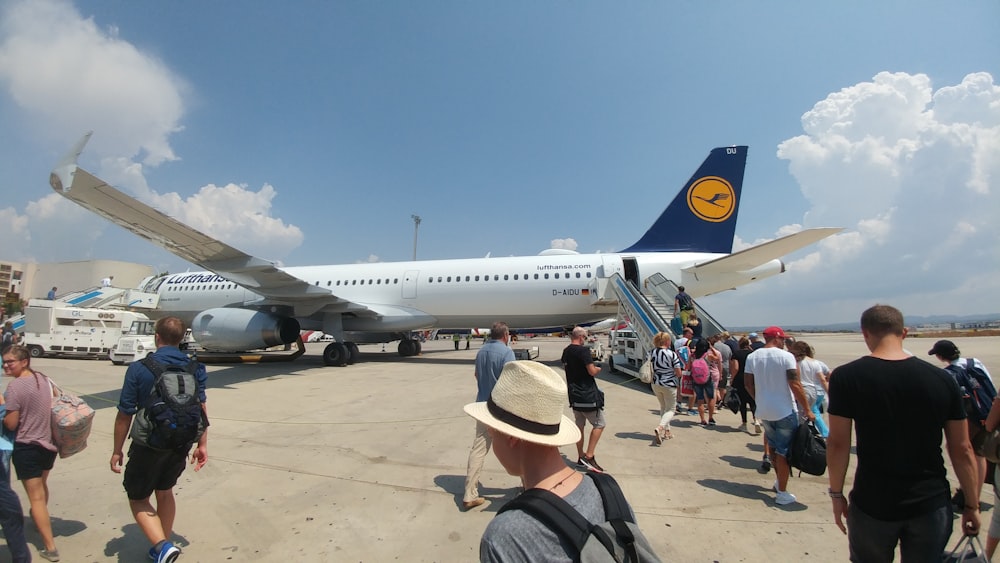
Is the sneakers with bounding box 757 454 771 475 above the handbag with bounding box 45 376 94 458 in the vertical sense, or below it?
below

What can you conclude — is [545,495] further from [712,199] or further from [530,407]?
[712,199]

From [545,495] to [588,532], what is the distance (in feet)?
0.43

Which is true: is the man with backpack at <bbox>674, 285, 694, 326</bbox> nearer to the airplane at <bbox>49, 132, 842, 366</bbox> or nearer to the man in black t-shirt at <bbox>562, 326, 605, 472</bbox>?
the airplane at <bbox>49, 132, 842, 366</bbox>

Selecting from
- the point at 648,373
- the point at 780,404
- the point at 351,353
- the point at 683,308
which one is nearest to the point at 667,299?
the point at 683,308

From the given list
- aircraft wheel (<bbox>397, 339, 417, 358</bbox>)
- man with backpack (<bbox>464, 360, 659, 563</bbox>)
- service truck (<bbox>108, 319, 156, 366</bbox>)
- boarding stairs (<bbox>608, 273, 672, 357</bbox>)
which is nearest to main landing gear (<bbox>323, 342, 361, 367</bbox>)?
aircraft wheel (<bbox>397, 339, 417, 358</bbox>)

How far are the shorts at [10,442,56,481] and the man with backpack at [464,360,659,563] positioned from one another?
347 centimetres

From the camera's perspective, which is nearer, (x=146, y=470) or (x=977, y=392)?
(x=146, y=470)

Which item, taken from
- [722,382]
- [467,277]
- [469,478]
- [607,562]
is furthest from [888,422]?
[467,277]

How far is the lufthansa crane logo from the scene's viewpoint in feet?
44.8

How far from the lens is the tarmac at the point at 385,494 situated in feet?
10.1

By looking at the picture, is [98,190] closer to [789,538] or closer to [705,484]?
[705,484]

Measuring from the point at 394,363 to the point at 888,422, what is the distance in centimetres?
1428

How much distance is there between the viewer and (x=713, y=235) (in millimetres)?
13883

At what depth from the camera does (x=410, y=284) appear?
50.3 ft
